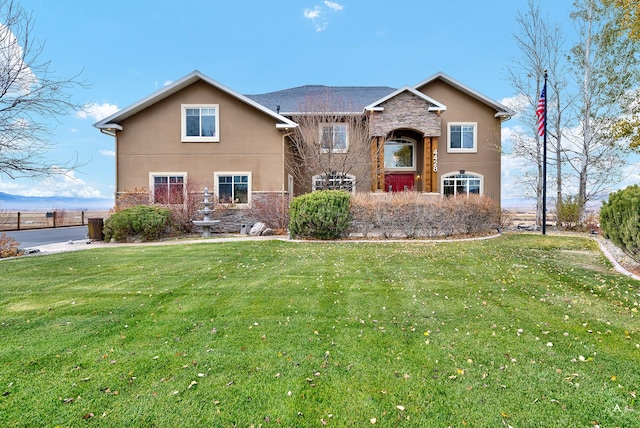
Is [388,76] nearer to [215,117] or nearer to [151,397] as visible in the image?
[215,117]

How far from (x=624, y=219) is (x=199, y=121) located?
16376 millimetres

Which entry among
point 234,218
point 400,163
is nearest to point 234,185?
point 234,218

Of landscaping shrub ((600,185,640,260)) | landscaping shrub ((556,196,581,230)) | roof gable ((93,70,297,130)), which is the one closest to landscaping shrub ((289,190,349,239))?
roof gable ((93,70,297,130))

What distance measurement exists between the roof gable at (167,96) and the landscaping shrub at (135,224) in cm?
618

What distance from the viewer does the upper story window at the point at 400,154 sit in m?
19.6

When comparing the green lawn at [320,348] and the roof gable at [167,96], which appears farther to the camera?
the roof gable at [167,96]

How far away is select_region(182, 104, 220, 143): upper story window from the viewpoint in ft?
54.3

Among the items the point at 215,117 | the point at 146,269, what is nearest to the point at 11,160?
the point at 146,269

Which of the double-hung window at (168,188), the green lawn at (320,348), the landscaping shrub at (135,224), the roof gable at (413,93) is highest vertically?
the roof gable at (413,93)

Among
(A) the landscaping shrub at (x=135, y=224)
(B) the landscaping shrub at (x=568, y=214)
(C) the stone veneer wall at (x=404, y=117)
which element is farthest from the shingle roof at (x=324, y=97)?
(B) the landscaping shrub at (x=568, y=214)

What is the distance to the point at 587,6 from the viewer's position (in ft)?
54.7

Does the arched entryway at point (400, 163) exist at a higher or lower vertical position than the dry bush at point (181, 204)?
higher

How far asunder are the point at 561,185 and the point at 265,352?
19.8 m

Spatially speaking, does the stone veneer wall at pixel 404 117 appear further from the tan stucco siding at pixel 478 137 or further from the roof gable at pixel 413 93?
the tan stucco siding at pixel 478 137
